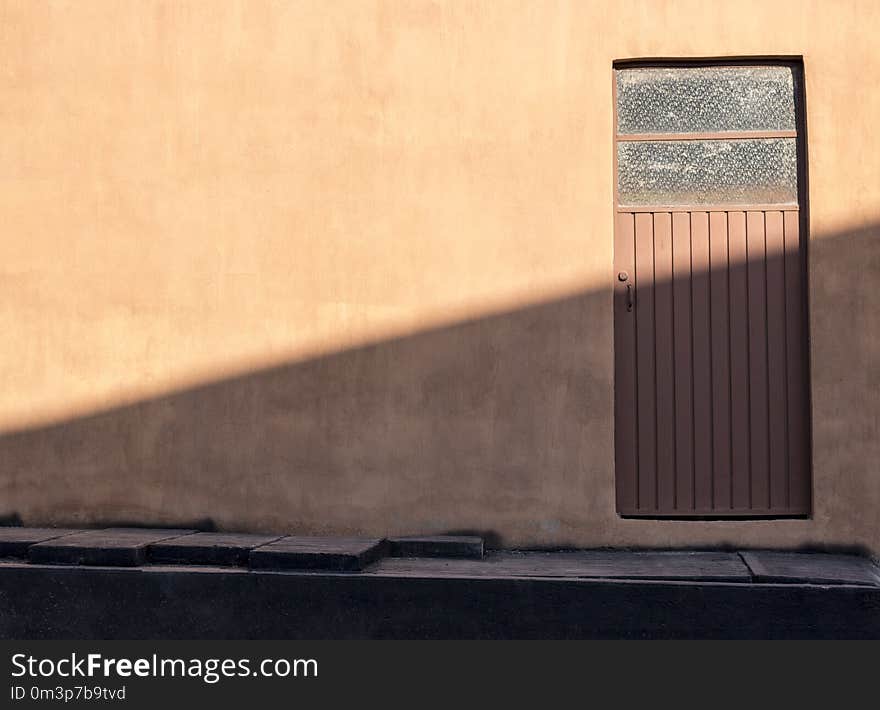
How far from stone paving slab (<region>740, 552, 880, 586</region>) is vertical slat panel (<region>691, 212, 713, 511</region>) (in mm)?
387

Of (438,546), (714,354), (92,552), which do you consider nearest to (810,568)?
(714,354)

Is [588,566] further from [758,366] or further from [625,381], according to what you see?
[758,366]

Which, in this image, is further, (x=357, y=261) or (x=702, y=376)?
(x=357, y=261)

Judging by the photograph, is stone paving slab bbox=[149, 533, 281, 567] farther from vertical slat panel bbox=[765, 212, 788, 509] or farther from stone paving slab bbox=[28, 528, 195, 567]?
vertical slat panel bbox=[765, 212, 788, 509]

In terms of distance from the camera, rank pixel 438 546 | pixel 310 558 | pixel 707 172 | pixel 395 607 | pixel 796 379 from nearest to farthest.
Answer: pixel 395 607 < pixel 310 558 < pixel 438 546 < pixel 796 379 < pixel 707 172

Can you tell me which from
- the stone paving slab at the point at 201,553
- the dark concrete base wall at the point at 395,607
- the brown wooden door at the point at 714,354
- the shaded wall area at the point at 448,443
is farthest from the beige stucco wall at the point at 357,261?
the dark concrete base wall at the point at 395,607

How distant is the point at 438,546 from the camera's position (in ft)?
17.1

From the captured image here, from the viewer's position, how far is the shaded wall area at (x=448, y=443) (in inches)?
207

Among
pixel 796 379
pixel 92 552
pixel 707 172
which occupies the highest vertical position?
pixel 707 172

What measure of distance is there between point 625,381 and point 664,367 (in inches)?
7.9

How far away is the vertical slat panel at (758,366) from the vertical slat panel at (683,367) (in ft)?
0.97

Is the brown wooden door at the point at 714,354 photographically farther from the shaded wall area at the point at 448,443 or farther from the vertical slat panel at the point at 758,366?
the shaded wall area at the point at 448,443

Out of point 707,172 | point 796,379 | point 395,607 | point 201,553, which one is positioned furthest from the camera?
point 707,172

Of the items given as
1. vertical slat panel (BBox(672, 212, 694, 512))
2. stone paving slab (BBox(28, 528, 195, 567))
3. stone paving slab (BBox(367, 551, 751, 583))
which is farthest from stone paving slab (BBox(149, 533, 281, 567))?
vertical slat panel (BBox(672, 212, 694, 512))
